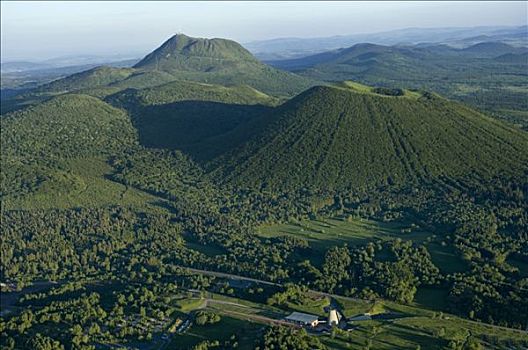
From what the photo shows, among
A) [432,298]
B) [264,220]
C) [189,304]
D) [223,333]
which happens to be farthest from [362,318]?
[264,220]

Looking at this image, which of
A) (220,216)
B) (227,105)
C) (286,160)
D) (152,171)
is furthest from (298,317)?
(227,105)

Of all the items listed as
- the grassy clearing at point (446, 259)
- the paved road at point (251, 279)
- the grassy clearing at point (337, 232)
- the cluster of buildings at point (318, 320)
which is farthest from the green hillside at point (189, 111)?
the cluster of buildings at point (318, 320)

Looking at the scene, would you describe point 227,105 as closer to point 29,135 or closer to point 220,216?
point 29,135

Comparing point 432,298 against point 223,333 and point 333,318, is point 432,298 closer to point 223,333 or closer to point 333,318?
point 333,318

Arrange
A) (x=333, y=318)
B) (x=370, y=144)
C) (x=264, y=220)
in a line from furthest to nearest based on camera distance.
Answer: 1. (x=370, y=144)
2. (x=264, y=220)
3. (x=333, y=318)

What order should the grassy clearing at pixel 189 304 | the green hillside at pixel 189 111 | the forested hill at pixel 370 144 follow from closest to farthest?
the grassy clearing at pixel 189 304
the forested hill at pixel 370 144
the green hillside at pixel 189 111

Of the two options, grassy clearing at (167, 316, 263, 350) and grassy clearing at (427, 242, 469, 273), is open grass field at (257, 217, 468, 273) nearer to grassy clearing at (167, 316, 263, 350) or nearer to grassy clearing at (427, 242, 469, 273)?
grassy clearing at (427, 242, 469, 273)

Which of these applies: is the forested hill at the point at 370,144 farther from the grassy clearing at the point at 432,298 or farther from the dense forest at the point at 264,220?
the grassy clearing at the point at 432,298
